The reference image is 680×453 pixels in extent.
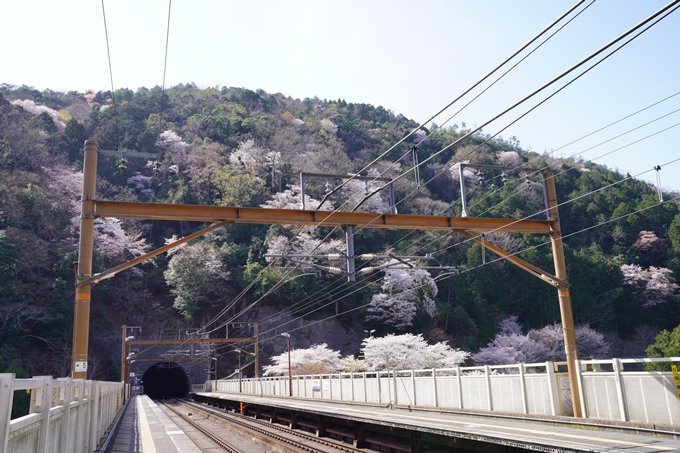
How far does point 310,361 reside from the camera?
4650 cm

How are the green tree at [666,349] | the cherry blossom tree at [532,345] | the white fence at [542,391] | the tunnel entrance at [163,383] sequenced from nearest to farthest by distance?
the white fence at [542,391] → the green tree at [666,349] → the cherry blossom tree at [532,345] → the tunnel entrance at [163,383]

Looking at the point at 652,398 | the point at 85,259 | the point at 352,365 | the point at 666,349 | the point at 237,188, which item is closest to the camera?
the point at 652,398

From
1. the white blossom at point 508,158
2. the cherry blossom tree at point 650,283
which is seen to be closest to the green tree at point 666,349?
the cherry blossom tree at point 650,283

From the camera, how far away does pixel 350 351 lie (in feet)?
174

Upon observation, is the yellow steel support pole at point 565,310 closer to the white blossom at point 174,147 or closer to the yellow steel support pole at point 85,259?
the yellow steel support pole at point 85,259

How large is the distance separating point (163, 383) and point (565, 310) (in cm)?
7142

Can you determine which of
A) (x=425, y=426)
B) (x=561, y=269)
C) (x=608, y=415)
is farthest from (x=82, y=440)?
(x=561, y=269)

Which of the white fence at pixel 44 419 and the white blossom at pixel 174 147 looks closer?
the white fence at pixel 44 419

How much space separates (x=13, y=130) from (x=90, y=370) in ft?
89.1

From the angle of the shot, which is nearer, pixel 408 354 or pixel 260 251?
pixel 408 354

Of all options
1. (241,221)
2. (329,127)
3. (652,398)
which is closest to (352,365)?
(241,221)

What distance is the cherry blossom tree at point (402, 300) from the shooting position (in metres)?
52.6

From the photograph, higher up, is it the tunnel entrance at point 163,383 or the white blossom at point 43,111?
the white blossom at point 43,111

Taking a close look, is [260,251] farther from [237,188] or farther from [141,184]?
[141,184]
